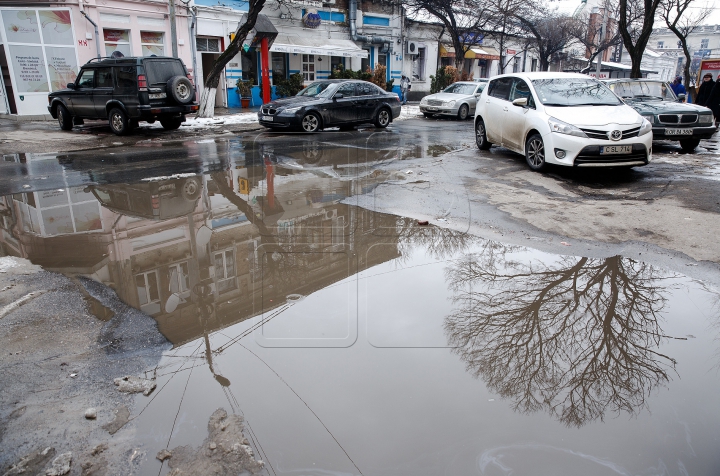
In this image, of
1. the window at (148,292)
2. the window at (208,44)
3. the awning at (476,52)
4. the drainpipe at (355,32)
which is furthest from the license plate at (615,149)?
the awning at (476,52)

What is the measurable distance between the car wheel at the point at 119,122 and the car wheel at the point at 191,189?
6.64 meters

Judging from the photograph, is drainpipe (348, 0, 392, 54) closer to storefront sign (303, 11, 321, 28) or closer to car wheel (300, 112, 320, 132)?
storefront sign (303, 11, 321, 28)

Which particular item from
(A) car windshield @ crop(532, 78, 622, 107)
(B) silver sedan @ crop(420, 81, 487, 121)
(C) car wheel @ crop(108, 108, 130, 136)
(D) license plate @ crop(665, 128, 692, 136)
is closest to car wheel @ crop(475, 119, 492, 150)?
(A) car windshield @ crop(532, 78, 622, 107)

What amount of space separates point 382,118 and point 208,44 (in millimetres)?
10463

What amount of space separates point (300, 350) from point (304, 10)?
25991 mm

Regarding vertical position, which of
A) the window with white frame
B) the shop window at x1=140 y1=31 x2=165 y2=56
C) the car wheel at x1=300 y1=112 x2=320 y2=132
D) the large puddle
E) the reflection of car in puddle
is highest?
the shop window at x1=140 y1=31 x2=165 y2=56

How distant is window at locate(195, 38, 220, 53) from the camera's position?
2248 cm

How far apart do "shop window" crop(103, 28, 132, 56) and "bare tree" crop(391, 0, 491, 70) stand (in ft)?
48.1

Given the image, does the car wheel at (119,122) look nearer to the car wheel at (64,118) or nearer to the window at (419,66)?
the car wheel at (64,118)

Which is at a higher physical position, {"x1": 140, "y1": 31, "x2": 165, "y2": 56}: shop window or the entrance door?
{"x1": 140, "y1": 31, "x2": 165, "y2": 56}: shop window

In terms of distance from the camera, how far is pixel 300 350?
→ 373 cm

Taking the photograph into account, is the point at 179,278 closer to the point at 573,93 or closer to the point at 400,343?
the point at 400,343

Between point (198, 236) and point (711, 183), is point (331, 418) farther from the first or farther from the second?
point (711, 183)

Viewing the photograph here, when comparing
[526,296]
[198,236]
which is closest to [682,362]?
[526,296]
